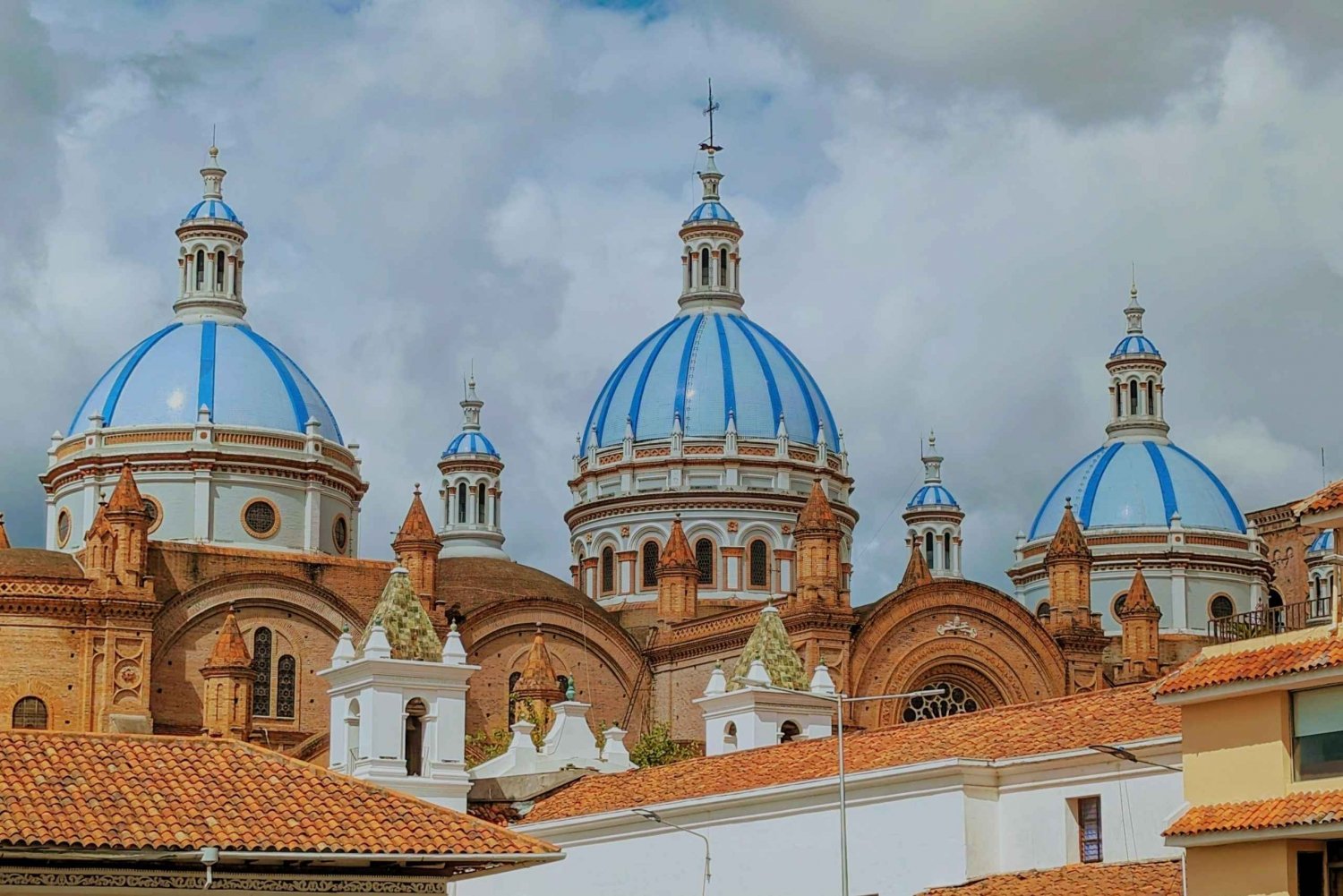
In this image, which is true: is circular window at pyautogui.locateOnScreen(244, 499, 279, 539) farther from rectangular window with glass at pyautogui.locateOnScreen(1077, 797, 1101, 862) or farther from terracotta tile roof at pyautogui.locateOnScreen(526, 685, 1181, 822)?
rectangular window with glass at pyautogui.locateOnScreen(1077, 797, 1101, 862)

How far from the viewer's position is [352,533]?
2982 inches

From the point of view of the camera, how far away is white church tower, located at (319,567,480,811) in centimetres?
5150

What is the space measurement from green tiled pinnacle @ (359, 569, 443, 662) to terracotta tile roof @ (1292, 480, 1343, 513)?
26791mm

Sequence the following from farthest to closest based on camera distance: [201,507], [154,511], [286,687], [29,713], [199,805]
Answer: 1. [201,507]
2. [154,511]
3. [286,687]
4. [29,713]
5. [199,805]

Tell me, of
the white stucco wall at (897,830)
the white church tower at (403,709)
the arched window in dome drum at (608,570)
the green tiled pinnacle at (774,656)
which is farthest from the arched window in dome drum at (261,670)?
the white stucco wall at (897,830)

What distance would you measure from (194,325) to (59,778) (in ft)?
161

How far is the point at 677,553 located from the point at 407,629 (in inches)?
852

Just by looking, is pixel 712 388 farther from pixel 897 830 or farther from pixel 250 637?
pixel 897 830

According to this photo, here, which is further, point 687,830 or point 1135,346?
point 1135,346

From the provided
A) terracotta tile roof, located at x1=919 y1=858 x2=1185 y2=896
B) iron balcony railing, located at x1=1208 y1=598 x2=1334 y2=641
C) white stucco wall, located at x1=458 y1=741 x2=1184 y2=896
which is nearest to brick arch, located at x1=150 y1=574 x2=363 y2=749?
white stucco wall, located at x1=458 y1=741 x2=1184 y2=896

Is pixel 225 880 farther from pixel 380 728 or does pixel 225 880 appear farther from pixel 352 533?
pixel 352 533

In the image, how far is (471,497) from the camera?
269 feet

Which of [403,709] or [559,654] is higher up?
[559,654]

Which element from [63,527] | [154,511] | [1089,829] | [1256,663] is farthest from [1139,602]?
[1256,663]
